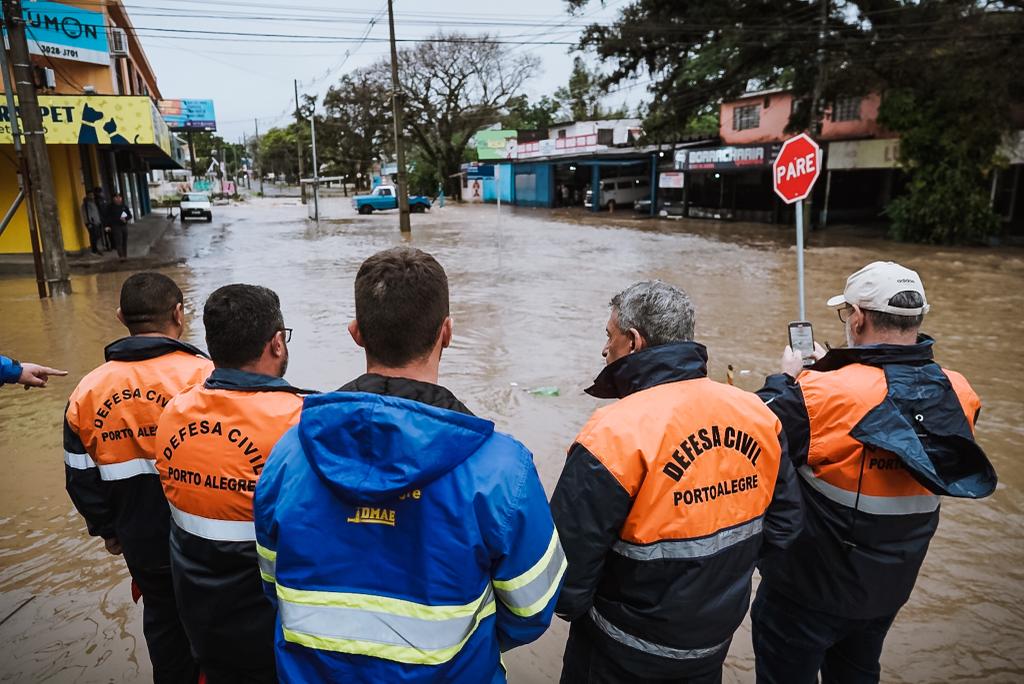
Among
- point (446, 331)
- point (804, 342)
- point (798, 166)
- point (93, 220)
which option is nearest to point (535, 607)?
point (446, 331)

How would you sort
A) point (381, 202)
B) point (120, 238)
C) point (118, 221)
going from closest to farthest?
1. point (118, 221)
2. point (120, 238)
3. point (381, 202)

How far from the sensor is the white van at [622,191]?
130ft

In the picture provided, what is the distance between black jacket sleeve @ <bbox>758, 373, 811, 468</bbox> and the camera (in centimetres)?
230

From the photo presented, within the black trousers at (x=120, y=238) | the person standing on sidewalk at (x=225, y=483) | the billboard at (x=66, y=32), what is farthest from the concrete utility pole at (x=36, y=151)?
the person standing on sidewalk at (x=225, y=483)

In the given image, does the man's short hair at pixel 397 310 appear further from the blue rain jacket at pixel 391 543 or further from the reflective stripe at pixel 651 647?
the reflective stripe at pixel 651 647

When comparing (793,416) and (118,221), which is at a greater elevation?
(118,221)

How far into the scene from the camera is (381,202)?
3891 centimetres

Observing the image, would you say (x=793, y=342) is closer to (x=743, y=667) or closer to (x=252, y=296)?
(x=743, y=667)

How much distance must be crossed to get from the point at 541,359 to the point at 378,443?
7.00 m

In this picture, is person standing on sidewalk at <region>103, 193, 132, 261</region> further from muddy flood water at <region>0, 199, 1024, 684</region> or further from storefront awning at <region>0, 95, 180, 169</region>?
muddy flood water at <region>0, 199, 1024, 684</region>

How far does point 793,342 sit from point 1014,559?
8.74 feet

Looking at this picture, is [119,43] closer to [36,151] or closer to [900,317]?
[36,151]

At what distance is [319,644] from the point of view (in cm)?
150

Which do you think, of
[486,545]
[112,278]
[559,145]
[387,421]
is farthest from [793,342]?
[559,145]
